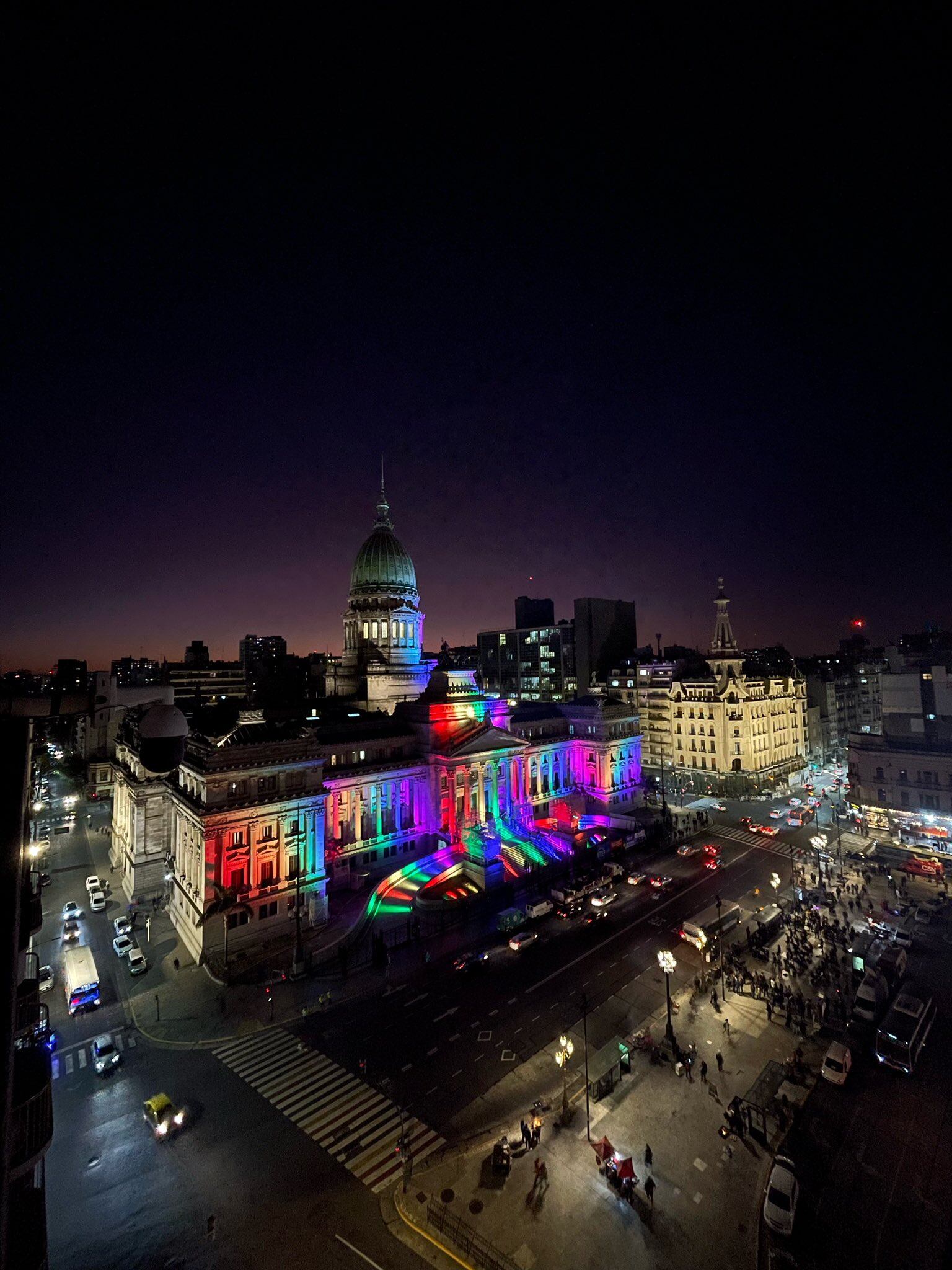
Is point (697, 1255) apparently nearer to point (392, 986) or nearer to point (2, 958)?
point (392, 986)

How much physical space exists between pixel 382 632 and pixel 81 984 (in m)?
54.1

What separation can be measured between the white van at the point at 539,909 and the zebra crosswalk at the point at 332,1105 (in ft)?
64.7

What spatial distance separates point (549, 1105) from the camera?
26281 millimetres

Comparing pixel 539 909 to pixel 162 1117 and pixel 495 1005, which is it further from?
pixel 162 1117

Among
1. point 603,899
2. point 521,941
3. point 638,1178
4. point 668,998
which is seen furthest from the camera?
point 603,899

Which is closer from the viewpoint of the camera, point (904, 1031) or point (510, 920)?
point (904, 1031)

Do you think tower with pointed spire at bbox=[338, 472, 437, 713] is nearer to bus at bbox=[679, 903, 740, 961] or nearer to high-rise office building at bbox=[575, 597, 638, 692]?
bus at bbox=[679, 903, 740, 961]

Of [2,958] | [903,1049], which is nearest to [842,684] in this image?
[903,1049]

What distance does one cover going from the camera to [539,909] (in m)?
45.9

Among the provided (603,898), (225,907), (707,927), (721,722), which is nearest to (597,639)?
(721,722)

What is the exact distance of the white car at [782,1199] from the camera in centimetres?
1988

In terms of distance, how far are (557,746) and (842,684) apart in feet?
264

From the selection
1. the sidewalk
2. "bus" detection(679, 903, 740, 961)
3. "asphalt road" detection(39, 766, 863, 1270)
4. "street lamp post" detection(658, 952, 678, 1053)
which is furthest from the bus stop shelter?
"bus" detection(679, 903, 740, 961)

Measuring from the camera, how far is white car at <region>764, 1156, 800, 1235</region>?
65.2ft
